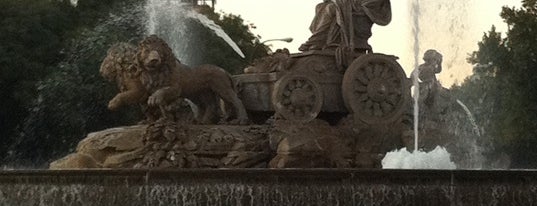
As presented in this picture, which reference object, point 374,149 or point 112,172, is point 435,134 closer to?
point 374,149

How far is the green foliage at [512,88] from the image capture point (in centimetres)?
4291

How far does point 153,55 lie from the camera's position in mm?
16984

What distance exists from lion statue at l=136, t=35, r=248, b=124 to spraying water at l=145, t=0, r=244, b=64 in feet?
34.5

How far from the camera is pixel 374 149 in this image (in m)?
17.5

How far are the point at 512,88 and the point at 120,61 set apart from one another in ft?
92.4

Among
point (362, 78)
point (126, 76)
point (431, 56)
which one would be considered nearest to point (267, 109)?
point (362, 78)

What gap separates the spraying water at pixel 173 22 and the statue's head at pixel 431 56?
32.4 feet

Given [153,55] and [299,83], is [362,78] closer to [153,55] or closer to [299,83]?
[299,83]

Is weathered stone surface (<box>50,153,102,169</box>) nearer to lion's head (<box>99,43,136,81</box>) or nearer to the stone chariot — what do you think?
lion's head (<box>99,43,136,81</box>)

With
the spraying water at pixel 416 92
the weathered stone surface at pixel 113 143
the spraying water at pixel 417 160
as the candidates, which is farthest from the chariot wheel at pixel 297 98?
the weathered stone surface at pixel 113 143

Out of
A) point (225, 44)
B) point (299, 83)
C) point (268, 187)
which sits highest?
point (225, 44)

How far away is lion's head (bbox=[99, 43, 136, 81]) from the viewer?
17.3 m

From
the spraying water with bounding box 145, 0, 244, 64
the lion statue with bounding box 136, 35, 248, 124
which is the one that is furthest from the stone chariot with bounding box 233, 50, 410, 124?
the spraying water with bounding box 145, 0, 244, 64

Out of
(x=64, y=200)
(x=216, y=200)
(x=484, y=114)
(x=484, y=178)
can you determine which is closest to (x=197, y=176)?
(x=216, y=200)
